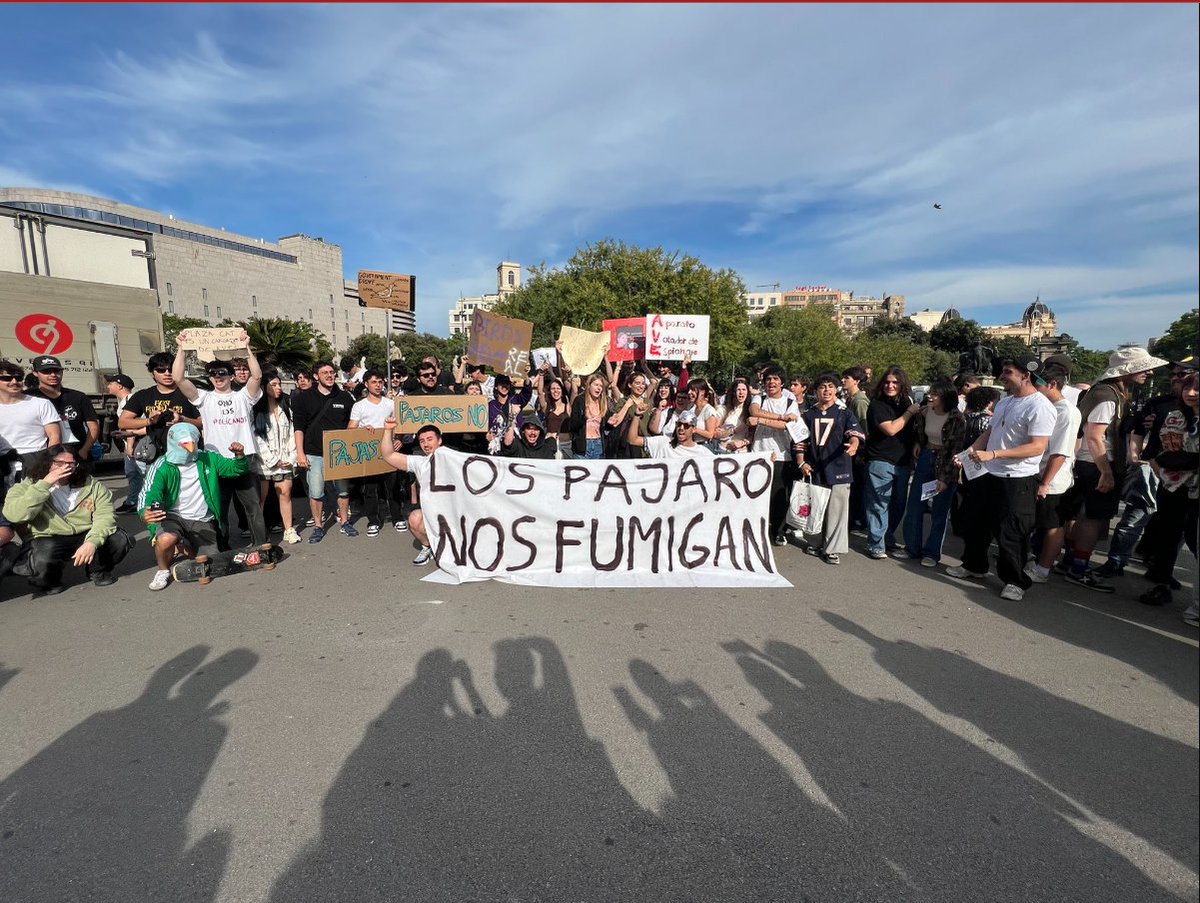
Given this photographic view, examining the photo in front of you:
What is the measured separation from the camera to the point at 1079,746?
2.58 metres

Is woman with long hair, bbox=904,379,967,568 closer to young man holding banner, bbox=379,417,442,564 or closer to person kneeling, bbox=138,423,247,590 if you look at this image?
young man holding banner, bbox=379,417,442,564

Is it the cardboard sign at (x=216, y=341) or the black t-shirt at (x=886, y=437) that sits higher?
the cardboard sign at (x=216, y=341)

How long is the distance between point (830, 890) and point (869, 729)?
3.28 ft

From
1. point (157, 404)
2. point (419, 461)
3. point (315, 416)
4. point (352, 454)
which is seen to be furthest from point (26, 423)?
point (419, 461)

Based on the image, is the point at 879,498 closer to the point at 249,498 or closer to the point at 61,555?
the point at 249,498

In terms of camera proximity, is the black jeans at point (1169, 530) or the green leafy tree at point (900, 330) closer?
the black jeans at point (1169, 530)

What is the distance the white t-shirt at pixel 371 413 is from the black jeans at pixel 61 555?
2.20m

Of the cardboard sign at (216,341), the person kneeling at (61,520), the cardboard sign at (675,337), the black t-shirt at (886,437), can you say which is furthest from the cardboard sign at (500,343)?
the black t-shirt at (886,437)

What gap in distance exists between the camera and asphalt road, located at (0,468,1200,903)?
196cm

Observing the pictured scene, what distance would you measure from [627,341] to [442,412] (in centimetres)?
539

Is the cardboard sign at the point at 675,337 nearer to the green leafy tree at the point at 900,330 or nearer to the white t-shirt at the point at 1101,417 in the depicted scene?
the white t-shirt at the point at 1101,417

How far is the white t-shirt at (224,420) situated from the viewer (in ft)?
17.2

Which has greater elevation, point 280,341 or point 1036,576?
point 280,341

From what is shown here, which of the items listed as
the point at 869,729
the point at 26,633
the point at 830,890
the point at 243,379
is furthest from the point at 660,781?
the point at 243,379
